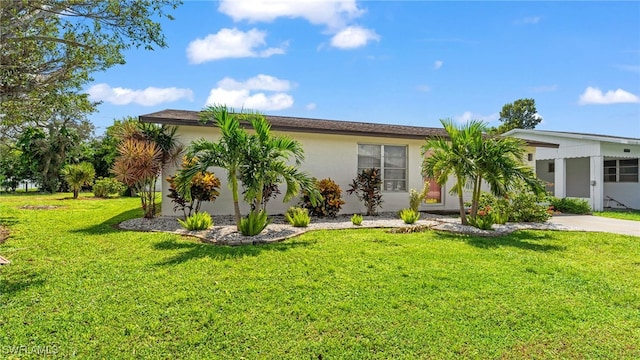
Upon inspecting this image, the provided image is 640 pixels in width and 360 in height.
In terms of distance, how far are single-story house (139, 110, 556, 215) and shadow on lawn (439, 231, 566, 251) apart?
4.69m

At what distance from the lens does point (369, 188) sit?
461 inches

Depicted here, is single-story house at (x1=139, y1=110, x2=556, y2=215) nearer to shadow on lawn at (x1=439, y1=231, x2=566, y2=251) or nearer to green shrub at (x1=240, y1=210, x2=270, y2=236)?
green shrub at (x1=240, y1=210, x2=270, y2=236)

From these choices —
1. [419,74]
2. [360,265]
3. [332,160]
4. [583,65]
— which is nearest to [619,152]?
[583,65]

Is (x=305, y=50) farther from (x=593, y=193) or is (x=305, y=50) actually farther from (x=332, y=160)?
(x=593, y=193)

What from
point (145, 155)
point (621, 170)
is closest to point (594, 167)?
point (621, 170)

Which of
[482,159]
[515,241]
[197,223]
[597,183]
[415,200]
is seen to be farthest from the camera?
[597,183]

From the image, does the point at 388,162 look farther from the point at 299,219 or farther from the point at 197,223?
the point at 197,223

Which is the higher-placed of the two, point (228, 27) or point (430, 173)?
point (228, 27)

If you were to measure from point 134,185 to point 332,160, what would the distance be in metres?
→ 6.19

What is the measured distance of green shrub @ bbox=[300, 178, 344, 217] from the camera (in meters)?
10.9

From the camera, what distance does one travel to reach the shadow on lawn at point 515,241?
7129mm

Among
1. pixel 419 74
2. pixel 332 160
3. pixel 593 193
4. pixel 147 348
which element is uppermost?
pixel 419 74

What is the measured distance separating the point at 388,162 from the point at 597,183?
33.5 ft

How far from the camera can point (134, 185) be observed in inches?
397
